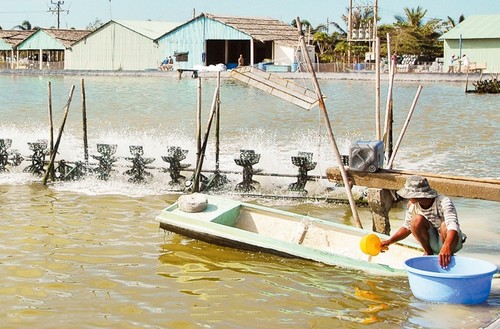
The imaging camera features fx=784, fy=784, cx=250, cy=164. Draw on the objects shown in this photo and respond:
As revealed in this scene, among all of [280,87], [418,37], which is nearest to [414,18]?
[418,37]

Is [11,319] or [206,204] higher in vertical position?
[206,204]

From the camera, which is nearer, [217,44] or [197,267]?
[197,267]

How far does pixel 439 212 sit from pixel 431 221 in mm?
134

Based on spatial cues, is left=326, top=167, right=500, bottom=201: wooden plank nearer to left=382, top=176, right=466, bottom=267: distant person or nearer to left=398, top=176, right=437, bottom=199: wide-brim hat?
left=382, top=176, right=466, bottom=267: distant person

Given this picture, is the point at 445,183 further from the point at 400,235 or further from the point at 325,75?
the point at 325,75

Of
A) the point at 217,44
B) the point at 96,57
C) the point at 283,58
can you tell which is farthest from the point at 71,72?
the point at 283,58

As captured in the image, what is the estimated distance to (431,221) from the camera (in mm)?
7875

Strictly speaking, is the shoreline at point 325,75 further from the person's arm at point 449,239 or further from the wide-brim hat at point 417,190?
the person's arm at point 449,239

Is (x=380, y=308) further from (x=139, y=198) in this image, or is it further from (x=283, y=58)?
(x=283, y=58)

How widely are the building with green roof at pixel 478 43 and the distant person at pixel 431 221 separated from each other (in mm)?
47374

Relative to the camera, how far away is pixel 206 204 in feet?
33.8

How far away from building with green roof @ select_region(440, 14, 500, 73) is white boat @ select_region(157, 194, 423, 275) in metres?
45.6

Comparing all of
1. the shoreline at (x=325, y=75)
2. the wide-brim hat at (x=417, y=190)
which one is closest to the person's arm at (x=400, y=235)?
the wide-brim hat at (x=417, y=190)

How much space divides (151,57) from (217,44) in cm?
544
